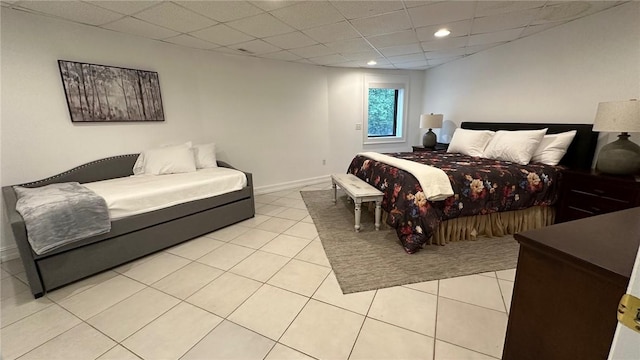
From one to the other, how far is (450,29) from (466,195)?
1958mm

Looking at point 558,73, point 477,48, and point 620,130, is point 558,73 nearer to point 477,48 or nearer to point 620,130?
point 477,48

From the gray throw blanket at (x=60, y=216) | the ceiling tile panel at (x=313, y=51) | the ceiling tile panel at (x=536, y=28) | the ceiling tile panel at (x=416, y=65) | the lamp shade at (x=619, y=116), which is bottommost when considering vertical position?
the gray throw blanket at (x=60, y=216)

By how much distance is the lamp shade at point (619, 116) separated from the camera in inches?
78.5

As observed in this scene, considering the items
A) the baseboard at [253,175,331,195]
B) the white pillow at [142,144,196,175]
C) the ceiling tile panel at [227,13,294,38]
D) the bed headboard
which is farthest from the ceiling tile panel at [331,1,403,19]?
the baseboard at [253,175,331,195]

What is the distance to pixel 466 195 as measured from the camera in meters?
2.35

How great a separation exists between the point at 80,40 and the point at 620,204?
17.3ft

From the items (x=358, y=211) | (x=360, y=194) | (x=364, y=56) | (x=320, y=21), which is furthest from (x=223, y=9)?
(x=364, y=56)

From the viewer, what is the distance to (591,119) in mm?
2676

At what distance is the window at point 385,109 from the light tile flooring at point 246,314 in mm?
3846

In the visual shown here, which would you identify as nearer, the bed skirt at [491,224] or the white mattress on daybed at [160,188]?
the white mattress on daybed at [160,188]

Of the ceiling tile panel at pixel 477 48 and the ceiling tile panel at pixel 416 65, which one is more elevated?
the ceiling tile panel at pixel 416 65

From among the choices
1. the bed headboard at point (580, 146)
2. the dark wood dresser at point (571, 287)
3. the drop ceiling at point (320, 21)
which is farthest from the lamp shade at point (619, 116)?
the dark wood dresser at point (571, 287)

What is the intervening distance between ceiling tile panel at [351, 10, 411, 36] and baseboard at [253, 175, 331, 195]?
9.08ft

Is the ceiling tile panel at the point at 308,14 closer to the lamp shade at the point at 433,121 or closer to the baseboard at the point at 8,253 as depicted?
the lamp shade at the point at 433,121
